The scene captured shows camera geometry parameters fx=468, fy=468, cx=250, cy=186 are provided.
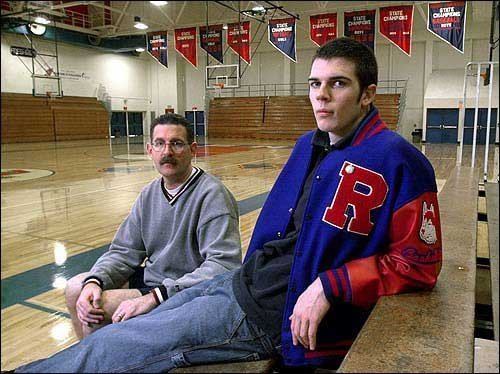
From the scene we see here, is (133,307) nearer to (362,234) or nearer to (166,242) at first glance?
(166,242)

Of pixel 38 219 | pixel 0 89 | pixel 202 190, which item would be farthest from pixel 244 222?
pixel 0 89

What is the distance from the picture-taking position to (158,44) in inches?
666

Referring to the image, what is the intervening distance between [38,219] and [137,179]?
314 centimetres

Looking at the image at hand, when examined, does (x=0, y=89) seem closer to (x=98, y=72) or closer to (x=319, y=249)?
(x=319, y=249)

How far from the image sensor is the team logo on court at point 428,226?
4.07 feet

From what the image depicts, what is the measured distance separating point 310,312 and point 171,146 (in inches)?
36.3

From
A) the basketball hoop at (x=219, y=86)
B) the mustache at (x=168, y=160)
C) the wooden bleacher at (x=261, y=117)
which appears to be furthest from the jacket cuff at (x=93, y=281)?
the wooden bleacher at (x=261, y=117)

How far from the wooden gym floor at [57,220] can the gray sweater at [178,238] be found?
0.42 metres

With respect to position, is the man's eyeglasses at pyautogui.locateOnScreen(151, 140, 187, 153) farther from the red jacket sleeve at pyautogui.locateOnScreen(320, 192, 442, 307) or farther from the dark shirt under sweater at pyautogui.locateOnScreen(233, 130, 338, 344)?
the red jacket sleeve at pyautogui.locateOnScreen(320, 192, 442, 307)

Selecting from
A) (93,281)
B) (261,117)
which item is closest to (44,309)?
(93,281)

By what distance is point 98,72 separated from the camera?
20.8 meters

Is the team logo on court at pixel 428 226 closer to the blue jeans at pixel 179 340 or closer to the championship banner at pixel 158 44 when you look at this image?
the blue jeans at pixel 179 340

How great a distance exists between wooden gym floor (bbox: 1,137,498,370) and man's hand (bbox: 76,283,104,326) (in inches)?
8.6

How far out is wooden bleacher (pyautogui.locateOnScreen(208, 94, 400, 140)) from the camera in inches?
789
